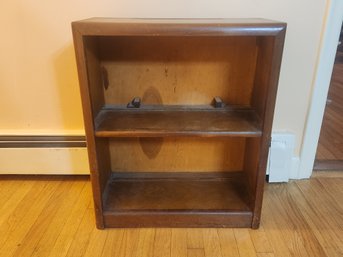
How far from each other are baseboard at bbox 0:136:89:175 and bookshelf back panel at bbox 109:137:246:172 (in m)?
0.21

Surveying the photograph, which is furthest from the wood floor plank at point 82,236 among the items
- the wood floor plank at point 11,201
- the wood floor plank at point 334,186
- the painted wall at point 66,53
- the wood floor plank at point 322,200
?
the wood floor plank at point 334,186

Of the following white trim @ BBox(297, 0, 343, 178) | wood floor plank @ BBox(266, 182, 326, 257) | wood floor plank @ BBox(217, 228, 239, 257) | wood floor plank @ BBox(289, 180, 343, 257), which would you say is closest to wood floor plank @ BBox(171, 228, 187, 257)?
wood floor plank @ BBox(217, 228, 239, 257)

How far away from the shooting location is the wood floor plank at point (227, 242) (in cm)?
109

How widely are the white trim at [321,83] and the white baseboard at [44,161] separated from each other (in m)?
1.14

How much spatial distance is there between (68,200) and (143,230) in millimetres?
433

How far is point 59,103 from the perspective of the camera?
1.39 m

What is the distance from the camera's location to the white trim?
123 centimetres

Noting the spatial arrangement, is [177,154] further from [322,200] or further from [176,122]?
[322,200]

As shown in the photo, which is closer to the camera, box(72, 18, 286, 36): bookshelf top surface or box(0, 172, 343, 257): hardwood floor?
box(72, 18, 286, 36): bookshelf top surface

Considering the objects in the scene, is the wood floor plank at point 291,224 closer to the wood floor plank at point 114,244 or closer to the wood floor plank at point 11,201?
the wood floor plank at point 114,244

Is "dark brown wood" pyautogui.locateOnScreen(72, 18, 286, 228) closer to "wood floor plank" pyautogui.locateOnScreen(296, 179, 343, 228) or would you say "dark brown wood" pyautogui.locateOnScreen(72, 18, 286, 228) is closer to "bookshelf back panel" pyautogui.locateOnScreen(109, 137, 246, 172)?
"bookshelf back panel" pyautogui.locateOnScreen(109, 137, 246, 172)

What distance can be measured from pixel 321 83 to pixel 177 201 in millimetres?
869

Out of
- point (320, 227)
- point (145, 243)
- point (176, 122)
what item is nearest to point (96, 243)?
point (145, 243)

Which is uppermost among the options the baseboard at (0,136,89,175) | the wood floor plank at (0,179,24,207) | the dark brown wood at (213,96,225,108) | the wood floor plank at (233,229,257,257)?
the dark brown wood at (213,96,225,108)
